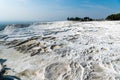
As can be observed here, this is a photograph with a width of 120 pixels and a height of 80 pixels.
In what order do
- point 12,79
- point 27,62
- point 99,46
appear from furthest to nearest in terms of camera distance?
point 99,46 → point 27,62 → point 12,79

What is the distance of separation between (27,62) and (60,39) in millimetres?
6148

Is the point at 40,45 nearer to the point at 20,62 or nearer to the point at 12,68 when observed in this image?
→ the point at 20,62

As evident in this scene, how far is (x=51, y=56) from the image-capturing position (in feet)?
54.5

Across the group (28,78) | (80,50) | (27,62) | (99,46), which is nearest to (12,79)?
(28,78)

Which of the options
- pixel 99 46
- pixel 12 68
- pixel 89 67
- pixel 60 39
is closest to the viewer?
pixel 89 67

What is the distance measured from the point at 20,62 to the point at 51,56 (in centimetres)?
243

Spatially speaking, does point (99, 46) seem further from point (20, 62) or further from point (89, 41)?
point (20, 62)

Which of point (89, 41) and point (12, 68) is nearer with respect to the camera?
point (12, 68)

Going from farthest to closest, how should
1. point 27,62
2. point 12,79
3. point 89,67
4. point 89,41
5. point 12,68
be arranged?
point 89,41 < point 27,62 < point 12,68 < point 89,67 < point 12,79

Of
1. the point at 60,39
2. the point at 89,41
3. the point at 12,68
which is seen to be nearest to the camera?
the point at 12,68

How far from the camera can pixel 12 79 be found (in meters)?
12.4

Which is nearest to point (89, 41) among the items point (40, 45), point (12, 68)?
point (40, 45)

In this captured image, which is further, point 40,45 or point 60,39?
point 60,39

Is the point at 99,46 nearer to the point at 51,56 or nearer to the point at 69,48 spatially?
the point at 69,48
